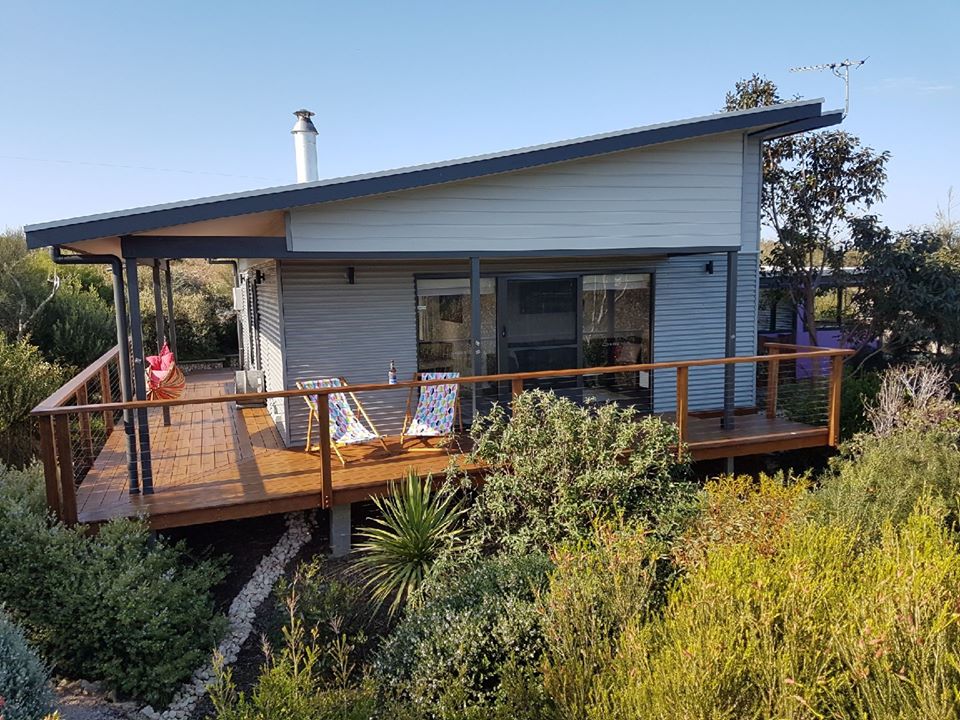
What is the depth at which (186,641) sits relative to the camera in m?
4.11

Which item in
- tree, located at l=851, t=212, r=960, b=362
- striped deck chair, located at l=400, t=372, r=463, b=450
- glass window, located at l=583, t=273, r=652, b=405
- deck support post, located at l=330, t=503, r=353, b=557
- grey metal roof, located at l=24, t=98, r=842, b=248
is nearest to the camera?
grey metal roof, located at l=24, t=98, r=842, b=248

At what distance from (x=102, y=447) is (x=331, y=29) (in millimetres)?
11372

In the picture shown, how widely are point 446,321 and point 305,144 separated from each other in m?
3.44

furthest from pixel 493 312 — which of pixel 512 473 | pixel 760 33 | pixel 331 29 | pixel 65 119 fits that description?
pixel 65 119

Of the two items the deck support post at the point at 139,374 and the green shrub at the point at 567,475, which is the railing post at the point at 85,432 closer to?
the deck support post at the point at 139,374

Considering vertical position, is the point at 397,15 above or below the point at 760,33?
above

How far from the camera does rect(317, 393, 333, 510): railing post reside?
210 inches

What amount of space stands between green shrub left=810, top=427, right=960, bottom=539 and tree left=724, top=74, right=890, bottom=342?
21.2 feet

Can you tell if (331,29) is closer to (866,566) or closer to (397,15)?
(397,15)

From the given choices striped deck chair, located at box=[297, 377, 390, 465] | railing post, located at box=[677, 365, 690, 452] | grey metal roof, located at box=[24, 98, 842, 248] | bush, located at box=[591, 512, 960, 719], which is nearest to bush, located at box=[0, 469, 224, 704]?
striped deck chair, located at box=[297, 377, 390, 465]

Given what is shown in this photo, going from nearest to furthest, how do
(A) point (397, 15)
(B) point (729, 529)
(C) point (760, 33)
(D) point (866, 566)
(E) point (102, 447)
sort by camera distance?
(D) point (866, 566) < (B) point (729, 529) < (E) point (102, 447) < (C) point (760, 33) < (A) point (397, 15)

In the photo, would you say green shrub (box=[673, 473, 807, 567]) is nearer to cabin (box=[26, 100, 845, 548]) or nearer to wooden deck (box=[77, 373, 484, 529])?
cabin (box=[26, 100, 845, 548])

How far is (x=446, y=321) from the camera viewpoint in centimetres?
764

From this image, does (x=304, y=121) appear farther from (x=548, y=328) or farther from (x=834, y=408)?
(x=834, y=408)
